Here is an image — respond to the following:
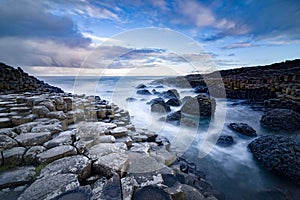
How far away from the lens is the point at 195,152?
13.8 ft

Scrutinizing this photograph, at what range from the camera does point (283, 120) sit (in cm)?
538

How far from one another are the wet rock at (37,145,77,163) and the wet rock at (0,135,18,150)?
0.50 m

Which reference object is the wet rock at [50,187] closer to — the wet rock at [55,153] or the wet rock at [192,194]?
the wet rock at [55,153]

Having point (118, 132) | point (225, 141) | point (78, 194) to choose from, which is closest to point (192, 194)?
point (78, 194)

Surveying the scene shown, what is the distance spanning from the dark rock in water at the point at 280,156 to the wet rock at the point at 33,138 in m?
4.50

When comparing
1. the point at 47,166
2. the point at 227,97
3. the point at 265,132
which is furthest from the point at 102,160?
the point at 227,97

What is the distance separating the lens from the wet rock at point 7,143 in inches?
72.6

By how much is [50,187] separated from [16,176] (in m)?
0.49

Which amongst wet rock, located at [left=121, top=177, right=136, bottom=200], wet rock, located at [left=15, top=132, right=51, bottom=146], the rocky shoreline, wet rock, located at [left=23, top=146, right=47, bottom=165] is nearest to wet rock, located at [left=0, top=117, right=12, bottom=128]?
the rocky shoreline

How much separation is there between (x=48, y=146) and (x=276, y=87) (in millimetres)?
13478

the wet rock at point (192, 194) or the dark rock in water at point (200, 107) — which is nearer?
the wet rock at point (192, 194)

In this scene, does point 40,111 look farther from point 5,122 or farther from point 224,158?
point 224,158

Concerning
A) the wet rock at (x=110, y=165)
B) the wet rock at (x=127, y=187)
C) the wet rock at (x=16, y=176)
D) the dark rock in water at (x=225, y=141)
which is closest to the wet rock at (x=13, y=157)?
the wet rock at (x=16, y=176)

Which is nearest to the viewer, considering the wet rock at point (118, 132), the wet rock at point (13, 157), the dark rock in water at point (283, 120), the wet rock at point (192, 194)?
the wet rock at point (13, 157)
